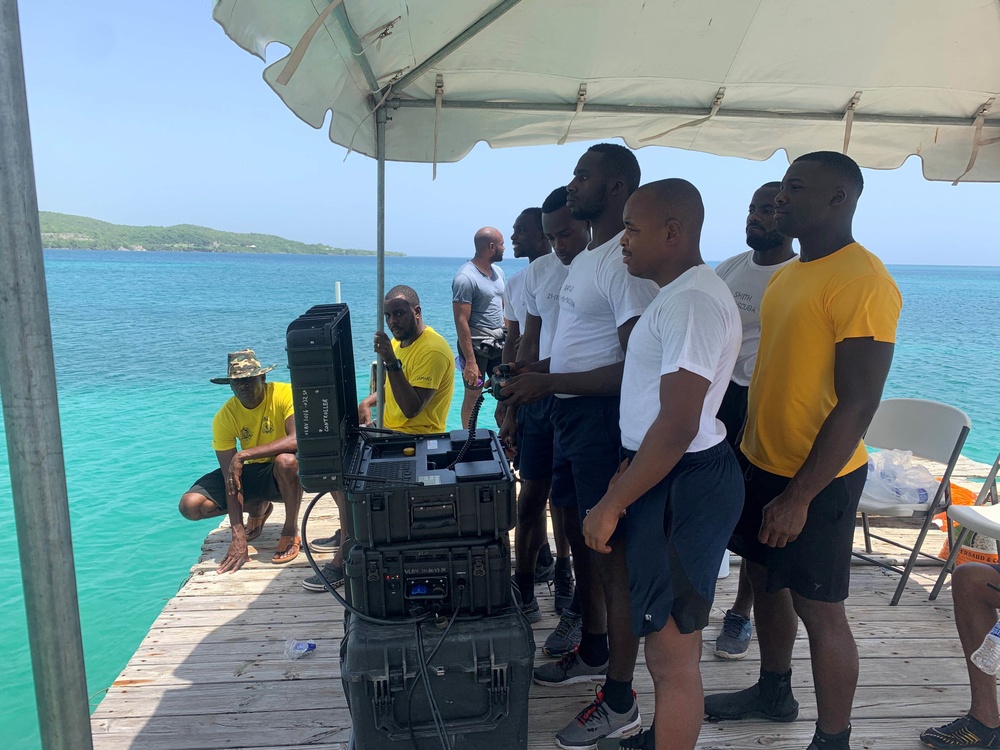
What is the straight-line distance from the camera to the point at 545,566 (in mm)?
3609

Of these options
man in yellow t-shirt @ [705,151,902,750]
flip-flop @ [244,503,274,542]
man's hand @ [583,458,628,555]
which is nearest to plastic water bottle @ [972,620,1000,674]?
man in yellow t-shirt @ [705,151,902,750]

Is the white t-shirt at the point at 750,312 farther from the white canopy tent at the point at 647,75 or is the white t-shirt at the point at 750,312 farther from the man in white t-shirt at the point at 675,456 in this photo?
the white canopy tent at the point at 647,75

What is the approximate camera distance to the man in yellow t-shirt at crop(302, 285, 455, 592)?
3.62 m

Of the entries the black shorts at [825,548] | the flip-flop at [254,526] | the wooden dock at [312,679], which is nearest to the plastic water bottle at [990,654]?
the wooden dock at [312,679]

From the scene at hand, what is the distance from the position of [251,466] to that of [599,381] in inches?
111

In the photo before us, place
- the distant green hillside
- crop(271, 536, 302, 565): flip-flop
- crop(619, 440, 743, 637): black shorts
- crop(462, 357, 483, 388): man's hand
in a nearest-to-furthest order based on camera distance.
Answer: crop(619, 440, 743, 637): black shorts < crop(271, 536, 302, 565): flip-flop < crop(462, 357, 483, 388): man's hand < the distant green hillside

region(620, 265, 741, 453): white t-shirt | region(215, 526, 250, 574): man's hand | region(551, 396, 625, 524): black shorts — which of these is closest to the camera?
region(620, 265, 741, 453): white t-shirt

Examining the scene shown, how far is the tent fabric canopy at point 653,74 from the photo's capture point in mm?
2754

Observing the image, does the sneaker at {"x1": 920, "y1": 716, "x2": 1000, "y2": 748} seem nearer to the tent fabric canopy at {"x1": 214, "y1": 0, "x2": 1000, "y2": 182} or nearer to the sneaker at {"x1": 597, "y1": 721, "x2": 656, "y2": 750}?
the sneaker at {"x1": 597, "y1": 721, "x2": 656, "y2": 750}

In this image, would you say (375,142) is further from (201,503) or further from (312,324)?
(201,503)

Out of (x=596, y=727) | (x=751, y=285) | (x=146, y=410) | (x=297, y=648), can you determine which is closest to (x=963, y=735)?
(x=596, y=727)

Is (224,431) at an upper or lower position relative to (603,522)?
lower

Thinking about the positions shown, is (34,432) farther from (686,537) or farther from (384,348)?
(384,348)

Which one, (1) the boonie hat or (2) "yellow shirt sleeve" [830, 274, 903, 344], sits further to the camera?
(1) the boonie hat
